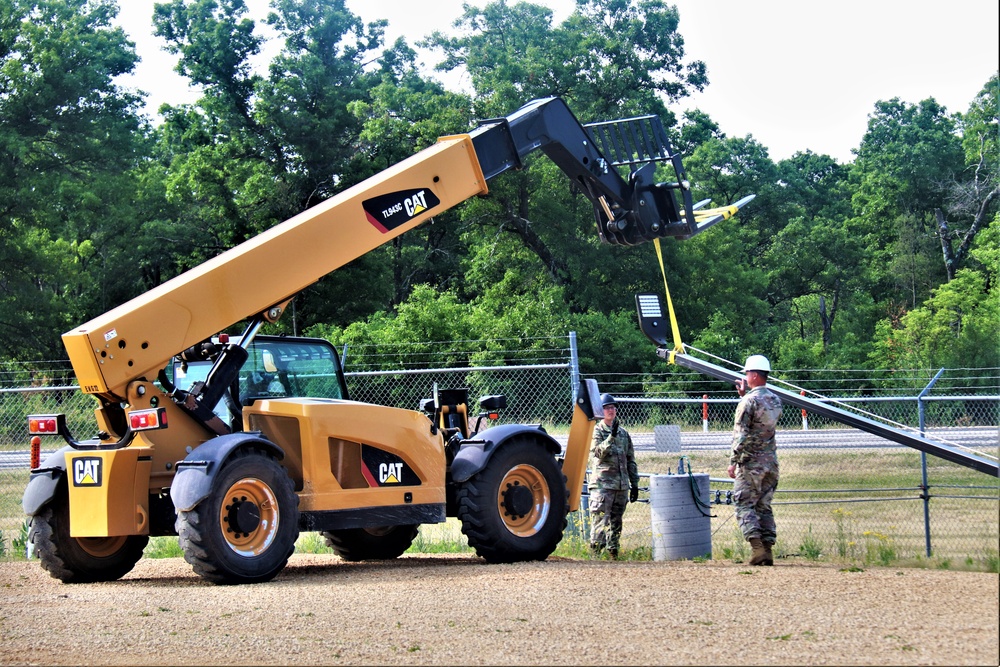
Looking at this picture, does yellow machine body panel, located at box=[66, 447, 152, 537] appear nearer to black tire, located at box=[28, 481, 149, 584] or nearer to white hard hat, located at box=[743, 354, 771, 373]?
black tire, located at box=[28, 481, 149, 584]

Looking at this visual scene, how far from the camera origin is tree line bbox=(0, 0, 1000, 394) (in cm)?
3503

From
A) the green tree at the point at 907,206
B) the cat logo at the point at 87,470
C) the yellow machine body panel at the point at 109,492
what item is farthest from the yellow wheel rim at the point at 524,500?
the green tree at the point at 907,206

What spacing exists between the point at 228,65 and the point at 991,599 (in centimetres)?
3371

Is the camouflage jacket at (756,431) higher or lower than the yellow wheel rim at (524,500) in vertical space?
higher

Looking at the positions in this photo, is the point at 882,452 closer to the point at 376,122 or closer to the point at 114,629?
the point at 114,629

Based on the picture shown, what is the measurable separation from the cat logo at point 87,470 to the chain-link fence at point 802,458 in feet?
16.1

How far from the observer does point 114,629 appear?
23.1ft

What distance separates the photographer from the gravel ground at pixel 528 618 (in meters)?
5.95

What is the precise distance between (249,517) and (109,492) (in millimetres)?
1077

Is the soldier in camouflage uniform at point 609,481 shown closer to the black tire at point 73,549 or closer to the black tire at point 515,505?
the black tire at point 515,505

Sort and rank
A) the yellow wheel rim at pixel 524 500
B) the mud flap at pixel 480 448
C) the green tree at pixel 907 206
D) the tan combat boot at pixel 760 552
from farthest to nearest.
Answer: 1. the green tree at pixel 907 206
2. the yellow wheel rim at pixel 524 500
3. the mud flap at pixel 480 448
4. the tan combat boot at pixel 760 552

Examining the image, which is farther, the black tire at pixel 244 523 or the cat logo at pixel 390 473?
the cat logo at pixel 390 473

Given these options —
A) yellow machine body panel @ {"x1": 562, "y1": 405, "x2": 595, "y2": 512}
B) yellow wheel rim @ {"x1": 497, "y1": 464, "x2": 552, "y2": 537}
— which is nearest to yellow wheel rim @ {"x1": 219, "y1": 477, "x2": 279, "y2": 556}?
yellow wheel rim @ {"x1": 497, "y1": 464, "x2": 552, "y2": 537}

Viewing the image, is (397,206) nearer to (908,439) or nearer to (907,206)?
(908,439)
